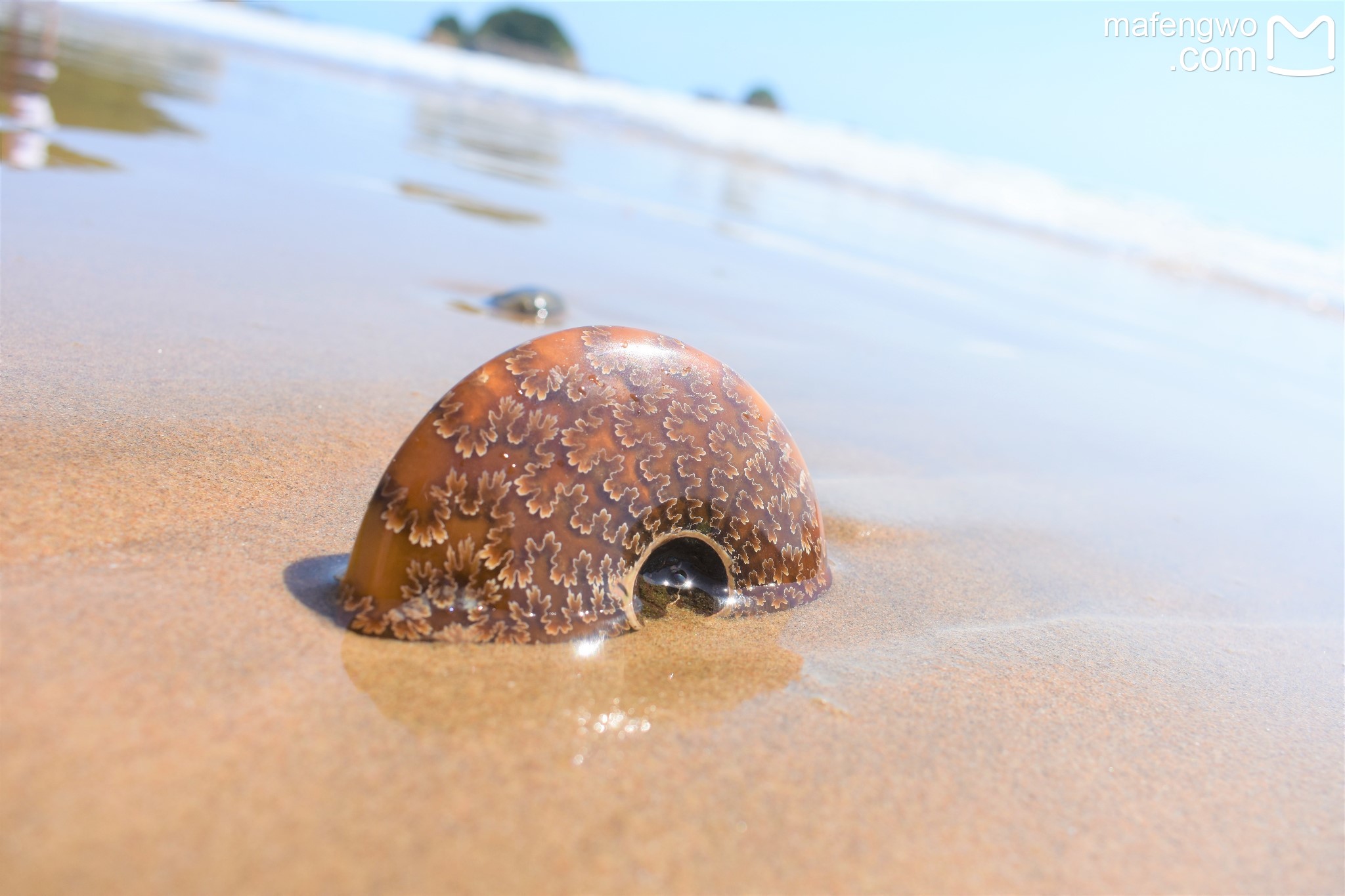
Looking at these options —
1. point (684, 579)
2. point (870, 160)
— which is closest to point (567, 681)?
point (684, 579)

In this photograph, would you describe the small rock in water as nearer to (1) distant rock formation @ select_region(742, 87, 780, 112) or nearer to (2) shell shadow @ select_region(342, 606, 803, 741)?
(2) shell shadow @ select_region(342, 606, 803, 741)

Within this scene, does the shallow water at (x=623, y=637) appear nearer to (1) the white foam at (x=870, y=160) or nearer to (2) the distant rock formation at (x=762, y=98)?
(1) the white foam at (x=870, y=160)

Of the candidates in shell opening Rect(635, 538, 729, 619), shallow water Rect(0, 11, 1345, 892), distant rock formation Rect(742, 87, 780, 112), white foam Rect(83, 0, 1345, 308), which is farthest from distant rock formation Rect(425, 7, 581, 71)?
shell opening Rect(635, 538, 729, 619)

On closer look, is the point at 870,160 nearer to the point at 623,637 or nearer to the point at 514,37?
the point at 623,637

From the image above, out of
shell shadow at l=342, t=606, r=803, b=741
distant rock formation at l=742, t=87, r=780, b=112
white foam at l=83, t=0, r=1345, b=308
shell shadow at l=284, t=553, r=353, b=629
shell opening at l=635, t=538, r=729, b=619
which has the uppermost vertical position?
distant rock formation at l=742, t=87, r=780, b=112

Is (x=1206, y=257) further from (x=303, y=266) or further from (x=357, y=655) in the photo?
(x=357, y=655)

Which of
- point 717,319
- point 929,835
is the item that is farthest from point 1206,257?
point 929,835
